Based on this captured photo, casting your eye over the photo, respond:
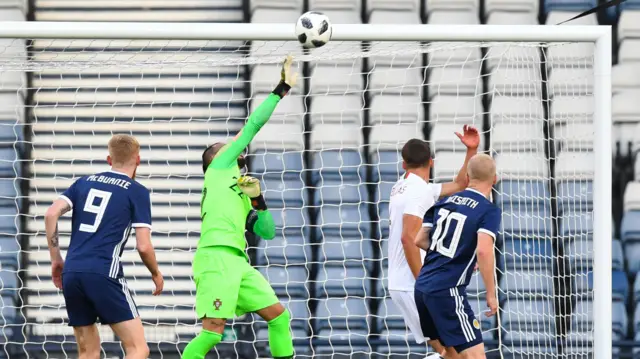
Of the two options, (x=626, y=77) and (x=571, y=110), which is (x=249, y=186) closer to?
(x=571, y=110)

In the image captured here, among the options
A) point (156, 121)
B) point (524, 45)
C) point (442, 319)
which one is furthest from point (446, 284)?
point (156, 121)

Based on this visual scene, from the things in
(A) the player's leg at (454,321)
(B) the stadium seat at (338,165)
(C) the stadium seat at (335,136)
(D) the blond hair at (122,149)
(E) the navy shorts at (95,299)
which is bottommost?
(A) the player's leg at (454,321)

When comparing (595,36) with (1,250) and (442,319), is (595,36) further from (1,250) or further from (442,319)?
(1,250)

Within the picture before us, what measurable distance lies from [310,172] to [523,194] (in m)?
1.71

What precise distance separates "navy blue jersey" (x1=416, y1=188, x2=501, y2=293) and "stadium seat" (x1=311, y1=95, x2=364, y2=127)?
3.06 m

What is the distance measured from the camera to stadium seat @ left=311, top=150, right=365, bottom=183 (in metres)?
9.19

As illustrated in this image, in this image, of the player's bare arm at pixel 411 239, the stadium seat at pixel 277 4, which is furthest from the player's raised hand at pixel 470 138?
the stadium seat at pixel 277 4

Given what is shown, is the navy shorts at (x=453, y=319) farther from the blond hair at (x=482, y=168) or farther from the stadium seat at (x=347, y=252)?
the stadium seat at (x=347, y=252)

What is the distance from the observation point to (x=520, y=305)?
30.1ft

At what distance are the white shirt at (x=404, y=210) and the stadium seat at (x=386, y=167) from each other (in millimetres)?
2007

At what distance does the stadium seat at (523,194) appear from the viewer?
8.95 meters

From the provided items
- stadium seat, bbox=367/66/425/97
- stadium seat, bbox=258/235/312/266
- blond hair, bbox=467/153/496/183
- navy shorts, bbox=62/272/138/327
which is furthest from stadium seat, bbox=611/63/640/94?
navy shorts, bbox=62/272/138/327

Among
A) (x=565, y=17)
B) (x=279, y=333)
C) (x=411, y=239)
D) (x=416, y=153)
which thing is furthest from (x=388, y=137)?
(x=279, y=333)

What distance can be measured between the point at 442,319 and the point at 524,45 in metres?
2.07
